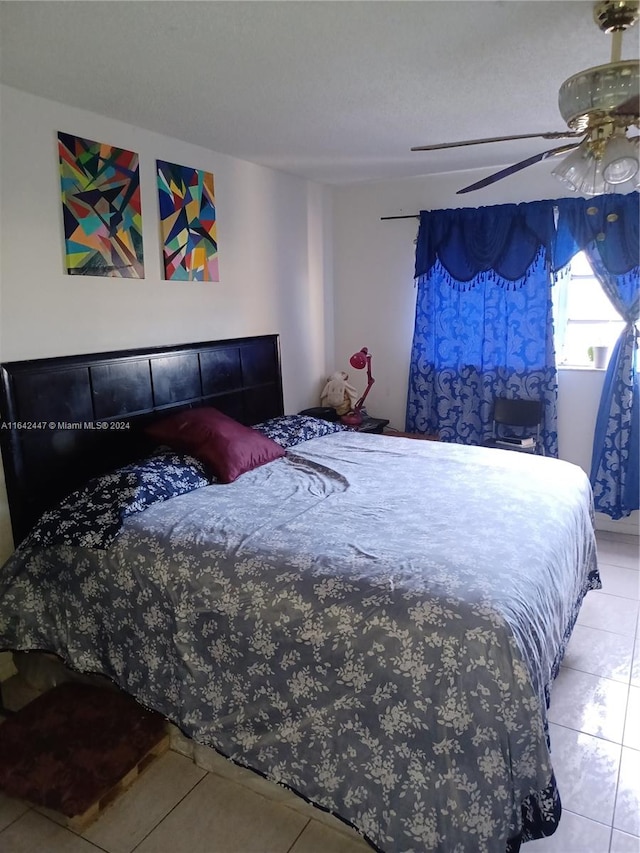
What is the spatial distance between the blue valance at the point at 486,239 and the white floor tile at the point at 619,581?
1.99 meters

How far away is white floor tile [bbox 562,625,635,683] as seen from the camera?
2.62m

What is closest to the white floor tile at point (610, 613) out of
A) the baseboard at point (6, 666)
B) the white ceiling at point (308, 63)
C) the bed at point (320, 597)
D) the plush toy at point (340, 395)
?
the bed at point (320, 597)

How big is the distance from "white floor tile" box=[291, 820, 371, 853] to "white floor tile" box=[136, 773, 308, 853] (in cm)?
3

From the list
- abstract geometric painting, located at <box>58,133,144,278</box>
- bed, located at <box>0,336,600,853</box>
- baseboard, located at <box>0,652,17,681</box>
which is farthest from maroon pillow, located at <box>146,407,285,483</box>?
baseboard, located at <box>0,652,17,681</box>

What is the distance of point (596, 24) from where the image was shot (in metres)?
1.90

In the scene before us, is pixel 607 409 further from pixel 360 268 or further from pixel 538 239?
pixel 360 268

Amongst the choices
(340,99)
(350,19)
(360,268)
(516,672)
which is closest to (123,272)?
(340,99)

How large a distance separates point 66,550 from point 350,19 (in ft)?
7.07

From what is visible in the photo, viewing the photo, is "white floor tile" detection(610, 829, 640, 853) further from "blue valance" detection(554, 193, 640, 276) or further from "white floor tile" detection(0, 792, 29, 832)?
"blue valance" detection(554, 193, 640, 276)

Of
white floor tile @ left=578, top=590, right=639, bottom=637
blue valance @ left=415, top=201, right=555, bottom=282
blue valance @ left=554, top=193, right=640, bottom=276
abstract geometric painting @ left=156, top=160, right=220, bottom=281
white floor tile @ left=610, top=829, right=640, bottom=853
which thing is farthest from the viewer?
blue valance @ left=415, top=201, right=555, bottom=282

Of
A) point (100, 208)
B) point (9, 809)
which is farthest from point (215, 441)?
point (9, 809)

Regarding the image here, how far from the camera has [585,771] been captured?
6.81 ft

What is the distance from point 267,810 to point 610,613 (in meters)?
2.06

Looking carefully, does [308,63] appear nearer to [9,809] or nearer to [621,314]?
[621,314]
